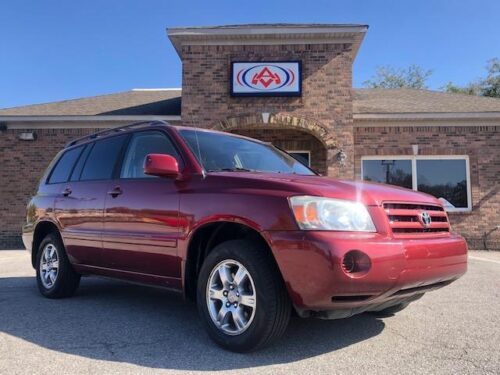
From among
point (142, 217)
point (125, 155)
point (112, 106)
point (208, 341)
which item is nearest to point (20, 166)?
point (112, 106)

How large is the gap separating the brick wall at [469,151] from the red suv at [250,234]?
360 inches

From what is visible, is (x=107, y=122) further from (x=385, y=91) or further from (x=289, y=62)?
(x=385, y=91)

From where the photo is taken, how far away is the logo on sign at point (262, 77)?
41.6 ft

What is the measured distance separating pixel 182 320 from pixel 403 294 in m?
2.13

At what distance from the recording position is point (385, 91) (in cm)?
1767

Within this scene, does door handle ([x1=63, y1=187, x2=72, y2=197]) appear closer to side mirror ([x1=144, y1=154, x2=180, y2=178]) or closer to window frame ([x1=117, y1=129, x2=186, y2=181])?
window frame ([x1=117, y1=129, x2=186, y2=181])

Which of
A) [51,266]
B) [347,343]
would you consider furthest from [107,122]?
[347,343]

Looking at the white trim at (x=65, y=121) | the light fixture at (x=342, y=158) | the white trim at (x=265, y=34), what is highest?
the white trim at (x=265, y=34)

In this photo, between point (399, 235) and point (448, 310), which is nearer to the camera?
point (399, 235)

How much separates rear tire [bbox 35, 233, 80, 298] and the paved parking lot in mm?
156

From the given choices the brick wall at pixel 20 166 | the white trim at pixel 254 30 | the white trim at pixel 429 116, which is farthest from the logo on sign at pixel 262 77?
the brick wall at pixel 20 166

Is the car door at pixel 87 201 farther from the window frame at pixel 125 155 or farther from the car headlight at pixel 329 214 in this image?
the car headlight at pixel 329 214

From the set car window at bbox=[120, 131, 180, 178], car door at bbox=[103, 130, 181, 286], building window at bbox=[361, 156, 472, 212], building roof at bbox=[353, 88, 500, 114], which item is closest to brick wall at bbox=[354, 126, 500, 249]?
building window at bbox=[361, 156, 472, 212]

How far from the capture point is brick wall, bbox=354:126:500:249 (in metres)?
13.1
